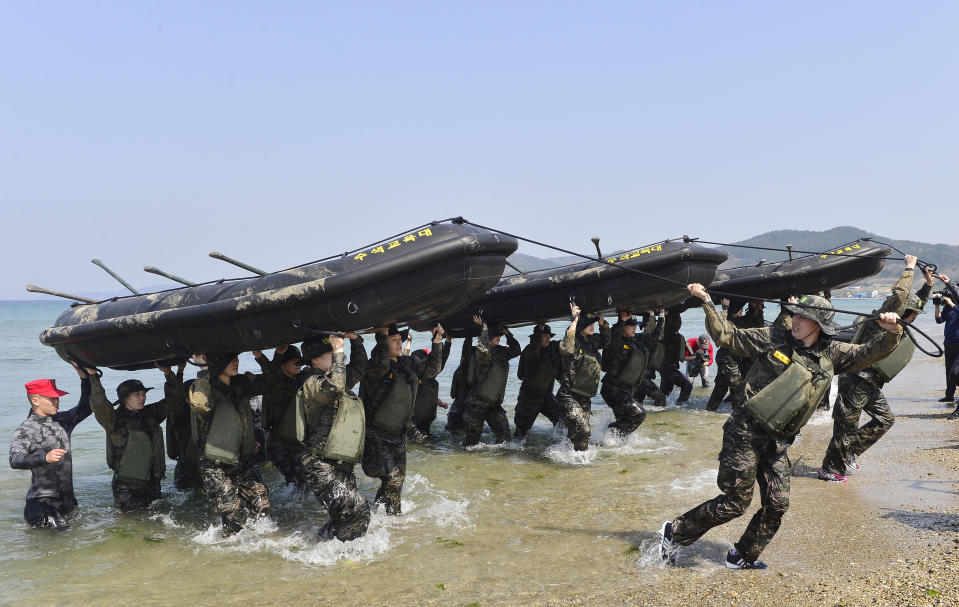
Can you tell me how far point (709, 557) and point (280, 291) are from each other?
367 cm

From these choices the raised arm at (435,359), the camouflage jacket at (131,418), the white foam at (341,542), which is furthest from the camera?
the raised arm at (435,359)

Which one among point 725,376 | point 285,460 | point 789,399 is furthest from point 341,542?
point 725,376

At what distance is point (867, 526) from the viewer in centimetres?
505

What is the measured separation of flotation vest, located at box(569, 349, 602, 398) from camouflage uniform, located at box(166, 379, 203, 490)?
4.01 m

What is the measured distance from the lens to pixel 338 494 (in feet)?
17.1

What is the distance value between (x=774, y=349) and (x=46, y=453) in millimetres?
5574

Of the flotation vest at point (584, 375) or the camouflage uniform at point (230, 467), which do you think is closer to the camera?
the camouflage uniform at point (230, 467)

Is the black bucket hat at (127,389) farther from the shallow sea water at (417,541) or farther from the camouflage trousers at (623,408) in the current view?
the camouflage trousers at (623,408)

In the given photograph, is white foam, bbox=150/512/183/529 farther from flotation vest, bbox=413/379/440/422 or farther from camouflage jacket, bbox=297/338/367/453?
flotation vest, bbox=413/379/440/422

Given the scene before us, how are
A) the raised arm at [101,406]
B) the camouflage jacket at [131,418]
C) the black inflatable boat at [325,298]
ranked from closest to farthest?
1. the black inflatable boat at [325,298]
2. the raised arm at [101,406]
3. the camouflage jacket at [131,418]

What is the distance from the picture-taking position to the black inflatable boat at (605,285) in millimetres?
7812

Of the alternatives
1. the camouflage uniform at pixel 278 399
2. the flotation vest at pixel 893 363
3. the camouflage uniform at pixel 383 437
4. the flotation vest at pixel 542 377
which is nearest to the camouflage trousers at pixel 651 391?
the flotation vest at pixel 542 377

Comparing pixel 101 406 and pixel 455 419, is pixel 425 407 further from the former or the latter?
pixel 101 406

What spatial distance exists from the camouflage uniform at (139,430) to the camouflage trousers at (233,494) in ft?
3.03
